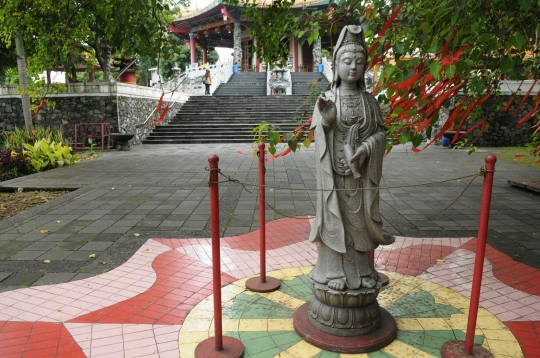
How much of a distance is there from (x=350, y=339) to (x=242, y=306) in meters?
1.00

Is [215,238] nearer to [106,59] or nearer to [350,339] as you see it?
[350,339]

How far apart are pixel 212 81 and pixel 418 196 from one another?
19657mm

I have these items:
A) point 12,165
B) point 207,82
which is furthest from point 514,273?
point 207,82

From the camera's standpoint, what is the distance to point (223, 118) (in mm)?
20203

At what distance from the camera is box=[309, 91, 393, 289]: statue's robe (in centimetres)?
282

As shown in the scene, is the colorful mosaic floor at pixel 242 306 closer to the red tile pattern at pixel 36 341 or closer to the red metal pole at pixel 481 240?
the red tile pattern at pixel 36 341

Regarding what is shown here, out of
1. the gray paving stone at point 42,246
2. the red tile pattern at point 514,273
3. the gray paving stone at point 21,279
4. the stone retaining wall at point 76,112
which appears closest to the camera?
the red tile pattern at point 514,273

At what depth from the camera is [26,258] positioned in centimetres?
461

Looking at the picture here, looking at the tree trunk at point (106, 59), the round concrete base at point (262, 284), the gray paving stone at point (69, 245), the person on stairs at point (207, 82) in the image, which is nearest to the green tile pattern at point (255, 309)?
the round concrete base at point (262, 284)

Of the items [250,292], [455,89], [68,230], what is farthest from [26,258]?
[455,89]

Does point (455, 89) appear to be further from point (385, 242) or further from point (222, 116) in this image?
point (222, 116)

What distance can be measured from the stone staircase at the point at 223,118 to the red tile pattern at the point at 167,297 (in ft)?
42.9

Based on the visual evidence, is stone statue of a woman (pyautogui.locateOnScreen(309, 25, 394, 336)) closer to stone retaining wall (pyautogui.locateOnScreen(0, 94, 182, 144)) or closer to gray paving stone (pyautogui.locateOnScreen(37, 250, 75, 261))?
gray paving stone (pyautogui.locateOnScreen(37, 250, 75, 261))

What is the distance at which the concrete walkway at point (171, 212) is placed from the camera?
4664 millimetres
